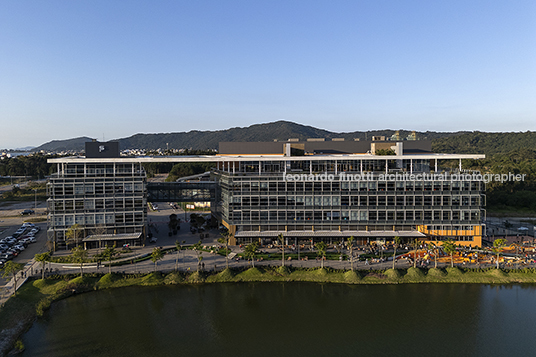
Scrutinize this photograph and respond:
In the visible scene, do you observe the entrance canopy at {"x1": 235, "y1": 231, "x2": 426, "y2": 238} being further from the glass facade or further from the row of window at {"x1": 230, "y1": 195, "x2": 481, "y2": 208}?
the glass facade

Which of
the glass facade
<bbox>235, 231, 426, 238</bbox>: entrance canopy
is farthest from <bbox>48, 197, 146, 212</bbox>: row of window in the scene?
<bbox>235, 231, 426, 238</bbox>: entrance canopy

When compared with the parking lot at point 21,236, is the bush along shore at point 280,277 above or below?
below

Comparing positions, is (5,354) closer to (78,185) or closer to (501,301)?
(78,185)

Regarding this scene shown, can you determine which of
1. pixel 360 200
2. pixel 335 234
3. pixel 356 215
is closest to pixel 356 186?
pixel 360 200

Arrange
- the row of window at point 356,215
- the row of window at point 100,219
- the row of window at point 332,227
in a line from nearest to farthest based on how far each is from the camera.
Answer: the row of window at point 100,219 → the row of window at point 356,215 → the row of window at point 332,227

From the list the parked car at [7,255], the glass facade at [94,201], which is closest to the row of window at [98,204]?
the glass facade at [94,201]

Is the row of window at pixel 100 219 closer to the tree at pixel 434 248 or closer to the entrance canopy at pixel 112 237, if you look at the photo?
the entrance canopy at pixel 112 237
